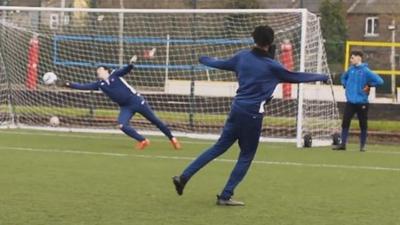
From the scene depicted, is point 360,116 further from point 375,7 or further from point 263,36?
point 375,7

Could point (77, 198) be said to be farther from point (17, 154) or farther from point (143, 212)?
point (17, 154)

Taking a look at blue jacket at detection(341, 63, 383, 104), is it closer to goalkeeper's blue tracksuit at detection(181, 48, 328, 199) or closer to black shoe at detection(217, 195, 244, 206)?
goalkeeper's blue tracksuit at detection(181, 48, 328, 199)

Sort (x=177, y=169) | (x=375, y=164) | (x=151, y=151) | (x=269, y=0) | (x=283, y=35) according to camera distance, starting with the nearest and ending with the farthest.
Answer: (x=177, y=169) → (x=375, y=164) → (x=151, y=151) → (x=283, y=35) → (x=269, y=0)

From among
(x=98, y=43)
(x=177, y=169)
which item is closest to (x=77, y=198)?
(x=177, y=169)

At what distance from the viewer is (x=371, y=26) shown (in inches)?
1828

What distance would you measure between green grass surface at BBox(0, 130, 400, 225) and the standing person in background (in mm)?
466

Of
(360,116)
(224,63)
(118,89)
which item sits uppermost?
(224,63)

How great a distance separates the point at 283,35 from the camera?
21250 mm

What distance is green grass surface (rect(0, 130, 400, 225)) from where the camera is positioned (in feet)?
27.3

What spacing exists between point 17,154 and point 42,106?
25.8 feet

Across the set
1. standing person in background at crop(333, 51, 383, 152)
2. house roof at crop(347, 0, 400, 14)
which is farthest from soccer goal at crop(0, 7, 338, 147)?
house roof at crop(347, 0, 400, 14)

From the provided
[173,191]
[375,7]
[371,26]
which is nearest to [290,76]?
[173,191]

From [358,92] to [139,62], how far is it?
847 cm

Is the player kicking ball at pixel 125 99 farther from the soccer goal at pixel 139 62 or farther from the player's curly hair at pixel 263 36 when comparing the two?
the player's curly hair at pixel 263 36
